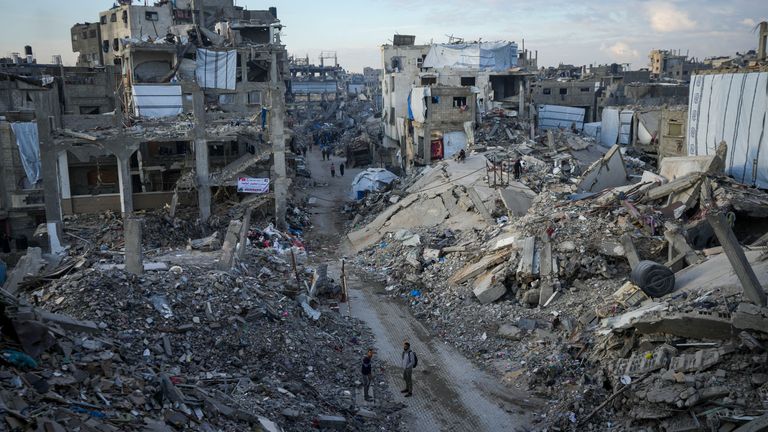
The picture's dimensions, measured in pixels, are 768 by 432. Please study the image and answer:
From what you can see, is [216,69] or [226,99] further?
[226,99]

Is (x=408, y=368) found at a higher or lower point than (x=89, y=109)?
lower

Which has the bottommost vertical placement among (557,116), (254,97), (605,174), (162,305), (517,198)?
(162,305)

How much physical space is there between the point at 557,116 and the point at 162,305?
36.6 meters

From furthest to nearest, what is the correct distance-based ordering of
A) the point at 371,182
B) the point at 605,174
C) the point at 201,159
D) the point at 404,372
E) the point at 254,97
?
the point at 254,97, the point at 371,182, the point at 201,159, the point at 605,174, the point at 404,372

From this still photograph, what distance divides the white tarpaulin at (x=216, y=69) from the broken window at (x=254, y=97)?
1.70 m

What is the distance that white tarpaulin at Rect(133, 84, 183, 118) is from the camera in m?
36.2

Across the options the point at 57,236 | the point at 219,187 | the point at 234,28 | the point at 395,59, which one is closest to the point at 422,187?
the point at 219,187

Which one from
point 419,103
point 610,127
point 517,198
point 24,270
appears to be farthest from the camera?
point 610,127

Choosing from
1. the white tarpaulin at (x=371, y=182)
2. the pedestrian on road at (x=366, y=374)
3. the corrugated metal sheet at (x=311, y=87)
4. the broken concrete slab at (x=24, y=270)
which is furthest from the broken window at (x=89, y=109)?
the corrugated metal sheet at (x=311, y=87)

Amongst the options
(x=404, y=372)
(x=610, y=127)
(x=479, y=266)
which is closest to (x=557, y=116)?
(x=610, y=127)

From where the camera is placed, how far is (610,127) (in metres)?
38.5

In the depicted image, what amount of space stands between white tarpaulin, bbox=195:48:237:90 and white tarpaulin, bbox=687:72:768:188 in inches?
1036

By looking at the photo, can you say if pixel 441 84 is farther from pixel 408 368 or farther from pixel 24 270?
pixel 408 368

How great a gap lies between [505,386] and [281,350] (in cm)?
435
